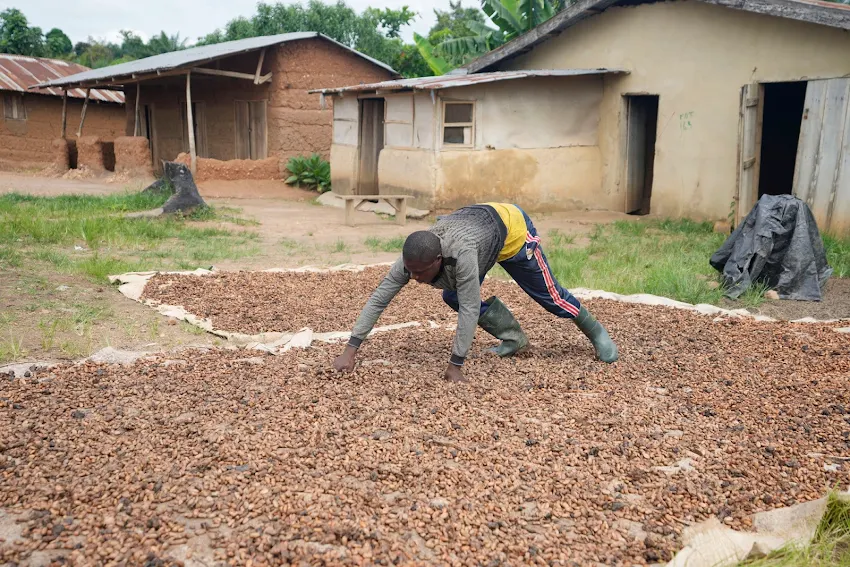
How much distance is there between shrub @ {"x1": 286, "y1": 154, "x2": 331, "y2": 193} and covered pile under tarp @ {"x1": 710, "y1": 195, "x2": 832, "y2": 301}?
11003 millimetres

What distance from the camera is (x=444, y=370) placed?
4.23 meters

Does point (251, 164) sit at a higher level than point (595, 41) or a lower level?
lower

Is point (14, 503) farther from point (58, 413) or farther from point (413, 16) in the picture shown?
point (413, 16)

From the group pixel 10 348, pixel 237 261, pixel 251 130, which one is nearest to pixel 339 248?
pixel 237 261

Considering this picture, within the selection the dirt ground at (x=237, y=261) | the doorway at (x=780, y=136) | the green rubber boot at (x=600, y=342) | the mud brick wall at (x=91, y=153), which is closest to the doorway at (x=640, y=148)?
the dirt ground at (x=237, y=261)

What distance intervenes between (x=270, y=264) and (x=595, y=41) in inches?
286

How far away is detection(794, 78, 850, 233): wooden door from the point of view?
9039mm

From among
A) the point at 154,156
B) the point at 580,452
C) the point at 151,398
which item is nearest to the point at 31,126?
the point at 154,156

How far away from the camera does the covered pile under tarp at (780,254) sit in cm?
684

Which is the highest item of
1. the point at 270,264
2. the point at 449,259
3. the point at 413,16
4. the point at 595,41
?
the point at 413,16

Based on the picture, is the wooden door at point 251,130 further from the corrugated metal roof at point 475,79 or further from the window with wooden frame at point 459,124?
the window with wooden frame at point 459,124

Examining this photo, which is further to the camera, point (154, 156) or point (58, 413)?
point (154, 156)

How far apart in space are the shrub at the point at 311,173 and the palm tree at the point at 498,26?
347cm

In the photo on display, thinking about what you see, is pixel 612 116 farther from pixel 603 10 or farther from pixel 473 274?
pixel 473 274
